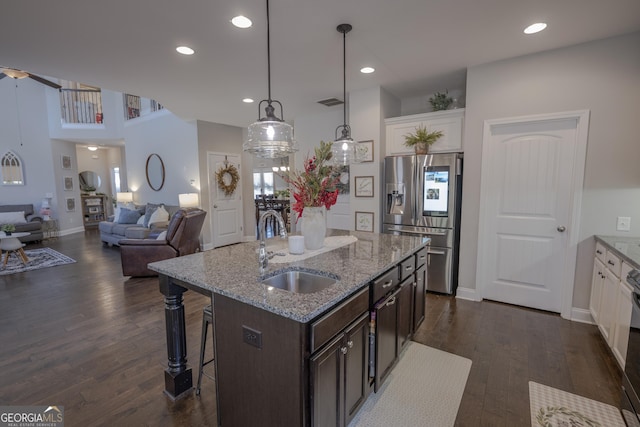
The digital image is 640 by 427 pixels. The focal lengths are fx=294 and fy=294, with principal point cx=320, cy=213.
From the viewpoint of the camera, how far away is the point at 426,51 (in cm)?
299

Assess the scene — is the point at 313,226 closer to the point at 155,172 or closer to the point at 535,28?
the point at 535,28

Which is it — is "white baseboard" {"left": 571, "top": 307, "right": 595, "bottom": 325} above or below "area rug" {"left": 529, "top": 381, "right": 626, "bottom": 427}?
above

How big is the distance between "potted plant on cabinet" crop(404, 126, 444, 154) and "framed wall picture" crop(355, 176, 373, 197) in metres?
0.73

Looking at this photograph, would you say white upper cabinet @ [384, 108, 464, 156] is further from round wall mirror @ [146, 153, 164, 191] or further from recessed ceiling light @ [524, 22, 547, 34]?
round wall mirror @ [146, 153, 164, 191]

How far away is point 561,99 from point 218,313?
367cm

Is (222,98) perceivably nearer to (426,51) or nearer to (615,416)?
(426,51)

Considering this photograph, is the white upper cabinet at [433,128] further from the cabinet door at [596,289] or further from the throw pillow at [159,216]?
the throw pillow at [159,216]

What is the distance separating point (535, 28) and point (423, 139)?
4.83ft

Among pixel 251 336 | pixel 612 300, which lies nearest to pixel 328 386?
pixel 251 336

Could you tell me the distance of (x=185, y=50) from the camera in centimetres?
291

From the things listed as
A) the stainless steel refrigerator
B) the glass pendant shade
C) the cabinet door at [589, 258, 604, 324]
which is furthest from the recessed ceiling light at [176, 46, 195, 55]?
the cabinet door at [589, 258, 604, 324]

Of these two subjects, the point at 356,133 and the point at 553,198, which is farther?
the point at 356,133

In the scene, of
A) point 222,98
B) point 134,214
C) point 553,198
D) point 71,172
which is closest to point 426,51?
point 553,198

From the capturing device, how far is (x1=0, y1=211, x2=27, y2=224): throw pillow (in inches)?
267
